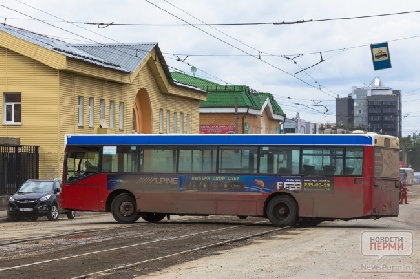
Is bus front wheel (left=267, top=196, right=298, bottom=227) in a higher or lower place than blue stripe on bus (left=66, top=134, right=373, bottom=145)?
lower

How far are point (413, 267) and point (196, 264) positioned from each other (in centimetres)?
340

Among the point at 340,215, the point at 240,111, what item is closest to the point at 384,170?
the point at 340,215

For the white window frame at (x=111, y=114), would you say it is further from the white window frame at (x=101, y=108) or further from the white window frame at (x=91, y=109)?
the white window frame at (x=91, y=109)

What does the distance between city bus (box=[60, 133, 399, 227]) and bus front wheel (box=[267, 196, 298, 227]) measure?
1 cm

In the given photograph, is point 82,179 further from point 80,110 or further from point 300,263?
point 80,110

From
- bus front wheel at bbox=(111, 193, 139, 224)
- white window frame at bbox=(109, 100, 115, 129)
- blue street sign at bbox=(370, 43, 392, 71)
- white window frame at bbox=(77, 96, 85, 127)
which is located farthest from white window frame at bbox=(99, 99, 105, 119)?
bus front wheel at bbox=(111, 193, 139, 224)

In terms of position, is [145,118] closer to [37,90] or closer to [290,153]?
[37,90]

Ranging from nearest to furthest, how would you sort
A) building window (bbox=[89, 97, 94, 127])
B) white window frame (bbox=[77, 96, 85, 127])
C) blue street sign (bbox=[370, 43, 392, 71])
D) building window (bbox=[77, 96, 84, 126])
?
blue street sign (bbox=[370, 43, 392, 71]) → white window frame (bbox=[77, 96, 85, 127]) → building window (bbox=[77, 96, 84, 126]) → building window (bbox=[89, 97, 94, 127])

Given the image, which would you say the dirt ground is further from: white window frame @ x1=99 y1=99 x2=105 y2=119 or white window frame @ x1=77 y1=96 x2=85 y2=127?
white window frame @ x1=99 y1=99 x2=105 y2=119

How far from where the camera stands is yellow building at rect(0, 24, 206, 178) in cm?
4788

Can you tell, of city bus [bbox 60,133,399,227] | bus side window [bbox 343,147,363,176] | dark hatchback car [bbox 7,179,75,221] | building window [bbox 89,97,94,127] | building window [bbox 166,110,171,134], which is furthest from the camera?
building window [bbox 166,110,171,134]

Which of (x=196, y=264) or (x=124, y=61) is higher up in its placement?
(x=124, y=61)

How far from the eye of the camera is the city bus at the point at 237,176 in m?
28.5

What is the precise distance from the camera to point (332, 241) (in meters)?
22.6
